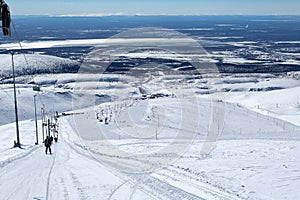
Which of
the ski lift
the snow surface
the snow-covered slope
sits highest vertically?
the ski lift

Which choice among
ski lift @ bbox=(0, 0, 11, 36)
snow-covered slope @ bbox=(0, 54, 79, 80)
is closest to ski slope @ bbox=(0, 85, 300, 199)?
ski lift @ bbox=(0, 0, 11, 36)

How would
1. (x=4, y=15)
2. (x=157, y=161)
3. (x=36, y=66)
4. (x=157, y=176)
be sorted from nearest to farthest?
(x=4, y=15) < (x=157, y=176) < (x=157, y=161) < (x=36, y=66)

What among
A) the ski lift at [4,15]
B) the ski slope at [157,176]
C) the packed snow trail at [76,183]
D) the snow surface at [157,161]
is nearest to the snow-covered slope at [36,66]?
the snow surface at [157,161]

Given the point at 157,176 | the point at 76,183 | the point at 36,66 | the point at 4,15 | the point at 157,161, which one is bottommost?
the point at 36,66

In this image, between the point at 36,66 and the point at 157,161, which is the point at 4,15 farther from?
the point at 36,66

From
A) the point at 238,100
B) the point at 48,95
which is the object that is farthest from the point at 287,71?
the point at 48,95

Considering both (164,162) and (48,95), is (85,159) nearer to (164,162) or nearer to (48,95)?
(164,162)

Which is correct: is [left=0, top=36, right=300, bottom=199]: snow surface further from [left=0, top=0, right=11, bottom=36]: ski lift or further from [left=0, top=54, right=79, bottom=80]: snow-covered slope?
[left=0, top=54, right=79, bottom=80]: snow-covered slope

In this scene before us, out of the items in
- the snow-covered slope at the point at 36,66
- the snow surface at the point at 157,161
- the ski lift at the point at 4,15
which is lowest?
the snow-covered slope at the point at 36,66

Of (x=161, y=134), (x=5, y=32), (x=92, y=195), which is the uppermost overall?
(x=5, y=32)

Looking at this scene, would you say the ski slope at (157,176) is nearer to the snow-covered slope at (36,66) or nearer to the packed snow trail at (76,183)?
the packed snow trail at (76,183)

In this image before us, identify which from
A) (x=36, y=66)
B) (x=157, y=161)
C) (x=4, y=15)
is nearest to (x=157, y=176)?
(x=157, y=161)
